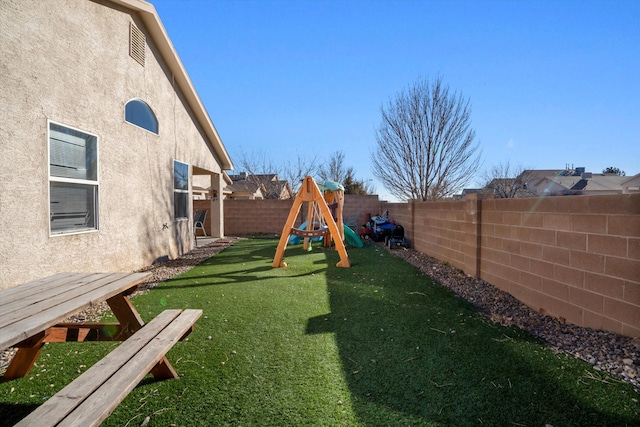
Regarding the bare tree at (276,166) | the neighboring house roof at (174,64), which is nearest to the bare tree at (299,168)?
the bare tree at (276,166)

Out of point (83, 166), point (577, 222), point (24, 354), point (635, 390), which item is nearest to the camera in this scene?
point (635, 390)

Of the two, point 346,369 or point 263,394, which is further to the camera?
point 346,369

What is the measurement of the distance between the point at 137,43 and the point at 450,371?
792 centimetres

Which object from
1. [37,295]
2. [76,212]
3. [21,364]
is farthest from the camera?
[76,212]

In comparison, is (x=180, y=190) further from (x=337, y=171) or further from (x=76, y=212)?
(x=337, y=171)

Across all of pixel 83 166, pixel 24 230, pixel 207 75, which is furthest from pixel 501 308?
pixel 207 75

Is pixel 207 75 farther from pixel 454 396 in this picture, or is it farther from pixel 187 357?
pixel 454 396

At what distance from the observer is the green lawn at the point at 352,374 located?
2.10 m

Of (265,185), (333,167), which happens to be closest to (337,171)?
(333,167)

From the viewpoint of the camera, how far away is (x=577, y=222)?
344 centimetres

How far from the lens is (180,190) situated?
909cm

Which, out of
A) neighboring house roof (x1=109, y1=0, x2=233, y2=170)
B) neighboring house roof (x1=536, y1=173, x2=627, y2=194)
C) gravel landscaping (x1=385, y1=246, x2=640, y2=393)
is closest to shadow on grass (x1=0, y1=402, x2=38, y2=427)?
gravel landscaping (x1=385, y1=246, x2=640, y2=393)

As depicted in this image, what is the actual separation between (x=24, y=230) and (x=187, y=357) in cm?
292

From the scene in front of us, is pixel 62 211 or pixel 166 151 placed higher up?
pixel 166 151
